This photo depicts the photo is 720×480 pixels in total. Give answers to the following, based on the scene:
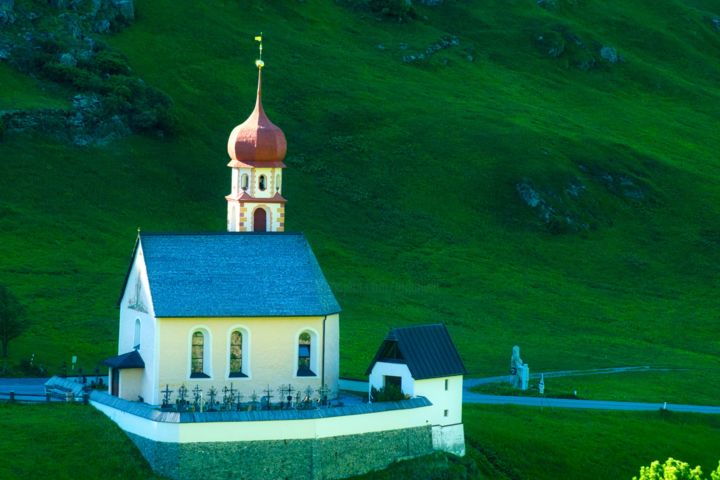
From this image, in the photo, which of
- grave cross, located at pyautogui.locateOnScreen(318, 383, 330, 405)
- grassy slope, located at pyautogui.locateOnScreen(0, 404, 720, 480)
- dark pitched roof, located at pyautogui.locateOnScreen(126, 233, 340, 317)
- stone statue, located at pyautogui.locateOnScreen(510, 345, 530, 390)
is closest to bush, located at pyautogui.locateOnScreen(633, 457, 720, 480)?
grassy slope, located at pyautogui.locateOnScreen(0, 404, 720, 480)

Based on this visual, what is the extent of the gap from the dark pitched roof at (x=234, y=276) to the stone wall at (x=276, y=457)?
9377 mm

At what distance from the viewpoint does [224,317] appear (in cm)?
9975

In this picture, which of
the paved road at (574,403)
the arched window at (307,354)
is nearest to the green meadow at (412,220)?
the paved road at (574,403)

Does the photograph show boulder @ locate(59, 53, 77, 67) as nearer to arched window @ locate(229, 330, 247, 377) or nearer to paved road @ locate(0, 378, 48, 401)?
paved road @ locate(0, 378, 48, 401)

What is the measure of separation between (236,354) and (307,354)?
415 centimetres

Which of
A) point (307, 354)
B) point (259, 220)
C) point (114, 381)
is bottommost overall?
point (114, 381)

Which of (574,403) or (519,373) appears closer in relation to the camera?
(574,403)

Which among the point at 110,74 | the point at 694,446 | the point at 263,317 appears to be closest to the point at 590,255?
the point at 110,74

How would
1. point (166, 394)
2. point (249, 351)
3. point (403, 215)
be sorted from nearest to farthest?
point (166, 394), point (249, 351), point (403, 215)

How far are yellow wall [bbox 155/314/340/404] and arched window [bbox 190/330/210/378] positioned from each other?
23 centimetres

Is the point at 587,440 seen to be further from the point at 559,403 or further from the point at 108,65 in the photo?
the point at 108,65

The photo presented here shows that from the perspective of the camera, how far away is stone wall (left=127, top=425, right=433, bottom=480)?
3563 inches

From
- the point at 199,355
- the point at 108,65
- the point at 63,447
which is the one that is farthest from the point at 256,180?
the point at 108,65

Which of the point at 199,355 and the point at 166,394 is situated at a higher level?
the point at 199,355
